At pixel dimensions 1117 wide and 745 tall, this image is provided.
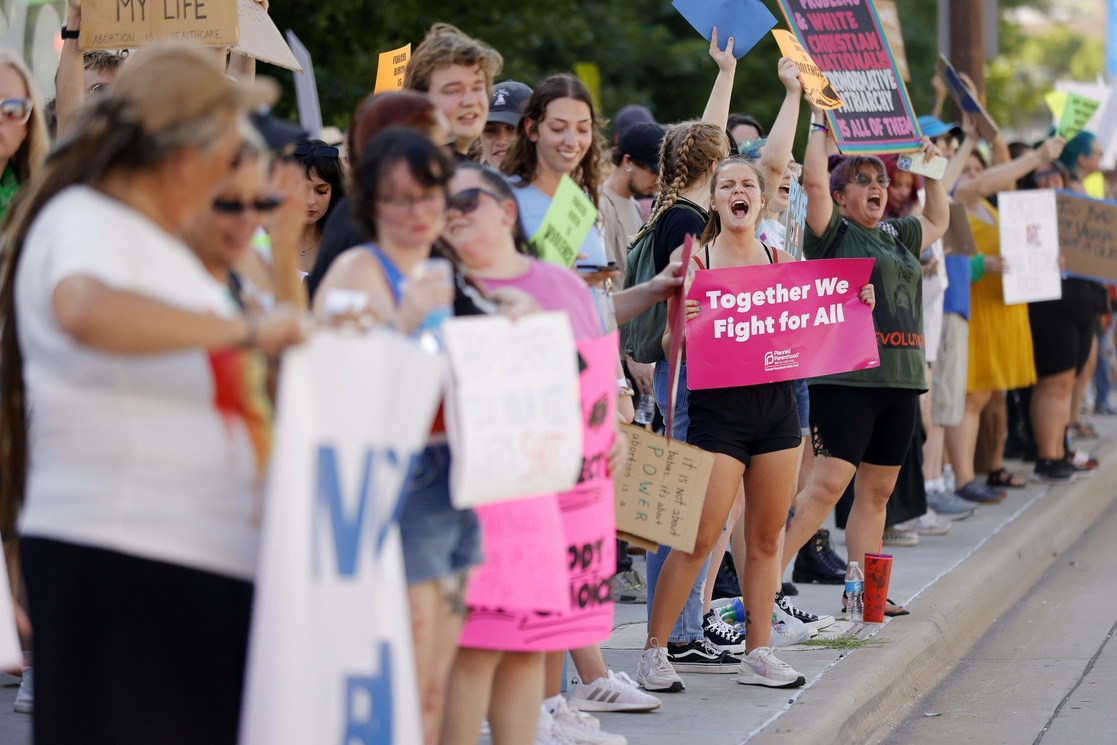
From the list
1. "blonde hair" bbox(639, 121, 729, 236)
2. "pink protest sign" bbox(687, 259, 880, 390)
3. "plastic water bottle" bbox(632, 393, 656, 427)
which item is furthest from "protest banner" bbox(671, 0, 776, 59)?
"plastic water bottle" bbox(632, 393, 656, 427)

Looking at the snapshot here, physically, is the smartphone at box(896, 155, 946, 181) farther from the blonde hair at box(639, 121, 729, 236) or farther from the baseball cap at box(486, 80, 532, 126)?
the baseball cap at box(486, 80, 532, 126)

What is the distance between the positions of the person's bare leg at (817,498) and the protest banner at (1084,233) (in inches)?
209

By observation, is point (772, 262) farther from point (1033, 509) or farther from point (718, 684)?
point (1033, 509)

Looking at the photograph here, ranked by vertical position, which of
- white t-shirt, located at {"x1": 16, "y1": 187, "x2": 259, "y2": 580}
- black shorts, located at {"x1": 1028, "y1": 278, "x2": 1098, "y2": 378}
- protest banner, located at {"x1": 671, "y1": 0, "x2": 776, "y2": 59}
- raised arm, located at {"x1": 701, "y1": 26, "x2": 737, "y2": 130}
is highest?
protest banner, located at {"x1": 671, "y1": 0, "x2": 776, "y2": 59}

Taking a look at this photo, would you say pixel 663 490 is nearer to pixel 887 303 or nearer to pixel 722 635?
pixel 722 635

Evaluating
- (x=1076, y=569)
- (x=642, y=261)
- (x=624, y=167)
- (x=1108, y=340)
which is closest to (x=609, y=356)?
(x=642, y=261)

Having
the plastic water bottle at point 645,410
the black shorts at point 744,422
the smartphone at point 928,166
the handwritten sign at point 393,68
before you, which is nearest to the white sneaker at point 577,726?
the black shorts at point 744,422

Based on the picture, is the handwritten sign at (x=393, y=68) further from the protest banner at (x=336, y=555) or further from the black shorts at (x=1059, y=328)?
the black shorts at (x=1059, y=328)

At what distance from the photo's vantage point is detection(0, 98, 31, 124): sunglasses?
452cm

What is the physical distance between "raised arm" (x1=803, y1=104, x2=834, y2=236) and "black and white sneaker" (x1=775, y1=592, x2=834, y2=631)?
5.10 feet

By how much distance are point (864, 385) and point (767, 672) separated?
1.64 m

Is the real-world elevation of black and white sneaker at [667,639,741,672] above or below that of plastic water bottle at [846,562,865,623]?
below

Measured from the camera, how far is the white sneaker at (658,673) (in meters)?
5.38

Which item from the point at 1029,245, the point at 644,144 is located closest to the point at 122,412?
the point at 644,144
